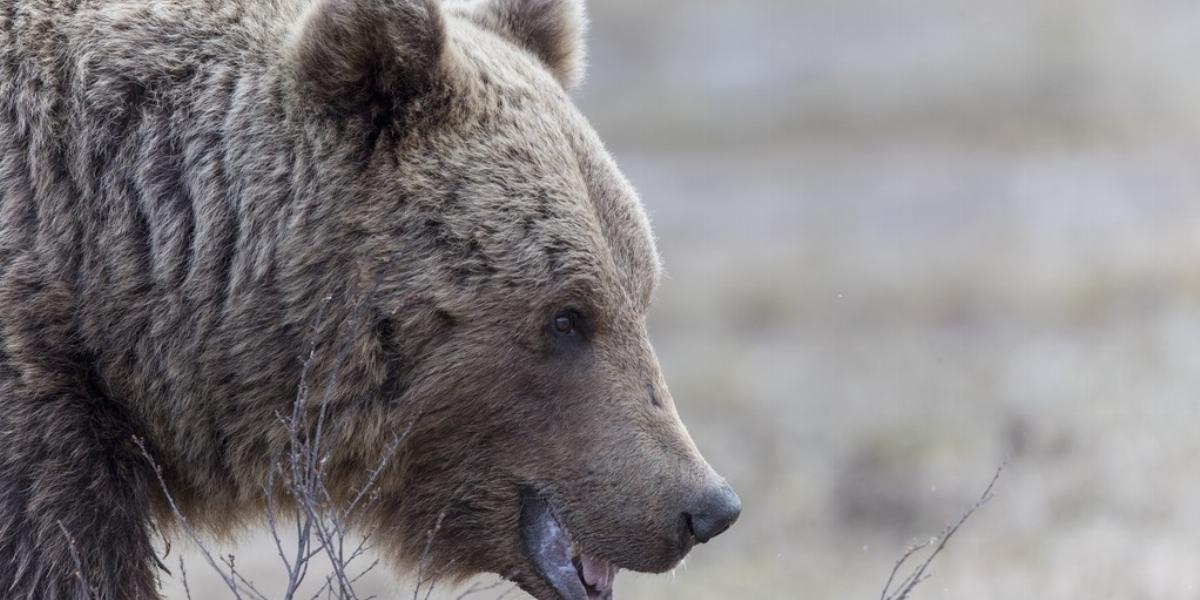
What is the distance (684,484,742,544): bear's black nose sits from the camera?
12.7 feet

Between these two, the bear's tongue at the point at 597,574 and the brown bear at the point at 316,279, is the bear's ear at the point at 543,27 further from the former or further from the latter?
the bear's tongue at the point at 597,574

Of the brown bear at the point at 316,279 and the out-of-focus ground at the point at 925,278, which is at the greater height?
the brown bear at the point at 316,279

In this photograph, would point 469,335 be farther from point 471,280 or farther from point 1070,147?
point 1070,147

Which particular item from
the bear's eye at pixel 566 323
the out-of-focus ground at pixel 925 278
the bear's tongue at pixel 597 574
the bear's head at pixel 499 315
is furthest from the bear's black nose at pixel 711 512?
the out-of-focus ground at pixel 925 278

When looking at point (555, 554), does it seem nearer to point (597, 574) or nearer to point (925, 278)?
point (597, 574)

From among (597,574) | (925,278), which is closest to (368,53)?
(597,574)

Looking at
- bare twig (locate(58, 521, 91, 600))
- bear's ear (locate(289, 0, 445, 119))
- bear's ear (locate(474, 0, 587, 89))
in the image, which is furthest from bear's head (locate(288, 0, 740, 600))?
bare twig (locate(58, 521, 91, 600))

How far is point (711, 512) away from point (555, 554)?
436mm

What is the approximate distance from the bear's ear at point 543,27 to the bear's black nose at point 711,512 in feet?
4.74

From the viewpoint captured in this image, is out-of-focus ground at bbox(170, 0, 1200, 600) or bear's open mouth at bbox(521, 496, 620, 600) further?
out-of-focus ground at bbox(170, 0, 1200, 600)

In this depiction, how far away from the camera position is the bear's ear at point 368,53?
151 inches

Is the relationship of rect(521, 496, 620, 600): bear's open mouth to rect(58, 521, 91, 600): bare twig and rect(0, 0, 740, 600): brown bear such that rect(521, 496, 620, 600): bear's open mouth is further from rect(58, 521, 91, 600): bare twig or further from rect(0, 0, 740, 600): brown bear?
rect(58, 521, 91, 600): bare twig

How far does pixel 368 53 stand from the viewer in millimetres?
3887

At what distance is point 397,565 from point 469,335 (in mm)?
762
